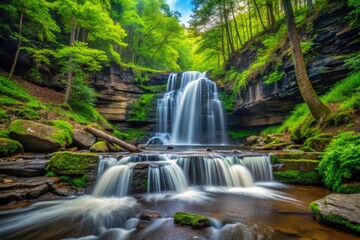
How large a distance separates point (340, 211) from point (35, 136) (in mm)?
9162

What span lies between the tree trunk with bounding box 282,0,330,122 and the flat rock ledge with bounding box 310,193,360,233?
600 centimetres

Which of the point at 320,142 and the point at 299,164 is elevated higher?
the point at 320,142

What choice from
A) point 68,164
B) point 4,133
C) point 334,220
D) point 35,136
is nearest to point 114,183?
point 68,164

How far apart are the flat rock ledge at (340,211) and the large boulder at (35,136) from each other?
8629 millimetres

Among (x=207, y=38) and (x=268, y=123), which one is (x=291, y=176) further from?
(x=207, y=38)

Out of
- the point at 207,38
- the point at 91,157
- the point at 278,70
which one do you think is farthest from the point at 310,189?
the point at 207,38

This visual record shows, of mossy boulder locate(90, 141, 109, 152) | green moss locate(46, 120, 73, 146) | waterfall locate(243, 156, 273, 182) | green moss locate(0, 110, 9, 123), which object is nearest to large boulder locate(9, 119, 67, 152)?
green moss locate(46, 120, 73, 146)

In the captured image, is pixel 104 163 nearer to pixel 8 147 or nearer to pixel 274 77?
pixel 8 147

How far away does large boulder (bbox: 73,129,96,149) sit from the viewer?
882 centimetres

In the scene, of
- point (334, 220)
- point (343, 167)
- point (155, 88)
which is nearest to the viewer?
point (334, 220)

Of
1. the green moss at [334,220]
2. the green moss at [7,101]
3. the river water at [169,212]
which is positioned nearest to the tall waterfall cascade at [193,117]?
the green moss at [7,101]

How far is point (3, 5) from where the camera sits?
1101 cm

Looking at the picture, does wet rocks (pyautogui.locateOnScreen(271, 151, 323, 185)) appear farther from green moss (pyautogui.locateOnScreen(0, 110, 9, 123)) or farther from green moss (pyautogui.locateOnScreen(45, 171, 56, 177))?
green moss (pyautogui.locateOnScreen(0, 110, 9, 123))

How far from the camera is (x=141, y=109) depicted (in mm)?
17922
